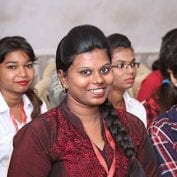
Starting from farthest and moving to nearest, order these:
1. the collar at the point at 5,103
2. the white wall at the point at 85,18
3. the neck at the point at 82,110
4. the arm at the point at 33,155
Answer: the white wall at the point at 85,18, the collar at the point at 5,103, the neck at the point at 82,110, the arm at the point at 33,155

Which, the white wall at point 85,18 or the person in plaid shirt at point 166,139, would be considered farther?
the white wall at point 85,18

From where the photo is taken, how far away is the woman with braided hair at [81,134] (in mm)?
1381

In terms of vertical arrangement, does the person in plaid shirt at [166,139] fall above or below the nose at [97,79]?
below

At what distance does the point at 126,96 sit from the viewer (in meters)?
2.57

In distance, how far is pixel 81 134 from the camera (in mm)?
1435

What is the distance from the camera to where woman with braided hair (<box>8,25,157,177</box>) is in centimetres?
138

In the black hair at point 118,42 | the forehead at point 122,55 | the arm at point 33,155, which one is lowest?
the arm at point 33,155

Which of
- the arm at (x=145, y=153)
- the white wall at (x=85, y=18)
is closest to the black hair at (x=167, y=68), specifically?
the arm at (x=145, y=153)

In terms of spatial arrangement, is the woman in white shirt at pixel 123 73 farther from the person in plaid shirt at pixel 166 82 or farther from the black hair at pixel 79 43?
the black hair at pixel 79 43

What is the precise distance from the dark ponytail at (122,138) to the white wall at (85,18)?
2538 millimetres

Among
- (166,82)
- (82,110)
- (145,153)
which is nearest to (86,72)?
(82,110)

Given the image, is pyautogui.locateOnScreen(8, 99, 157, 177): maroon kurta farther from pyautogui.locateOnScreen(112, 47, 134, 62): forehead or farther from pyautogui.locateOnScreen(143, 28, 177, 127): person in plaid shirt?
pyautogui.locateOnScreen(112, 47, 134, 62): forehead

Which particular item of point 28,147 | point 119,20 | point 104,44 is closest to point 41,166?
point 28,147

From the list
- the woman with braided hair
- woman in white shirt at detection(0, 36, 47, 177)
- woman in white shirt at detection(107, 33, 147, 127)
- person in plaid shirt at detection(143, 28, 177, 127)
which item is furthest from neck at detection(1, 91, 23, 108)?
the woman with braided hair
